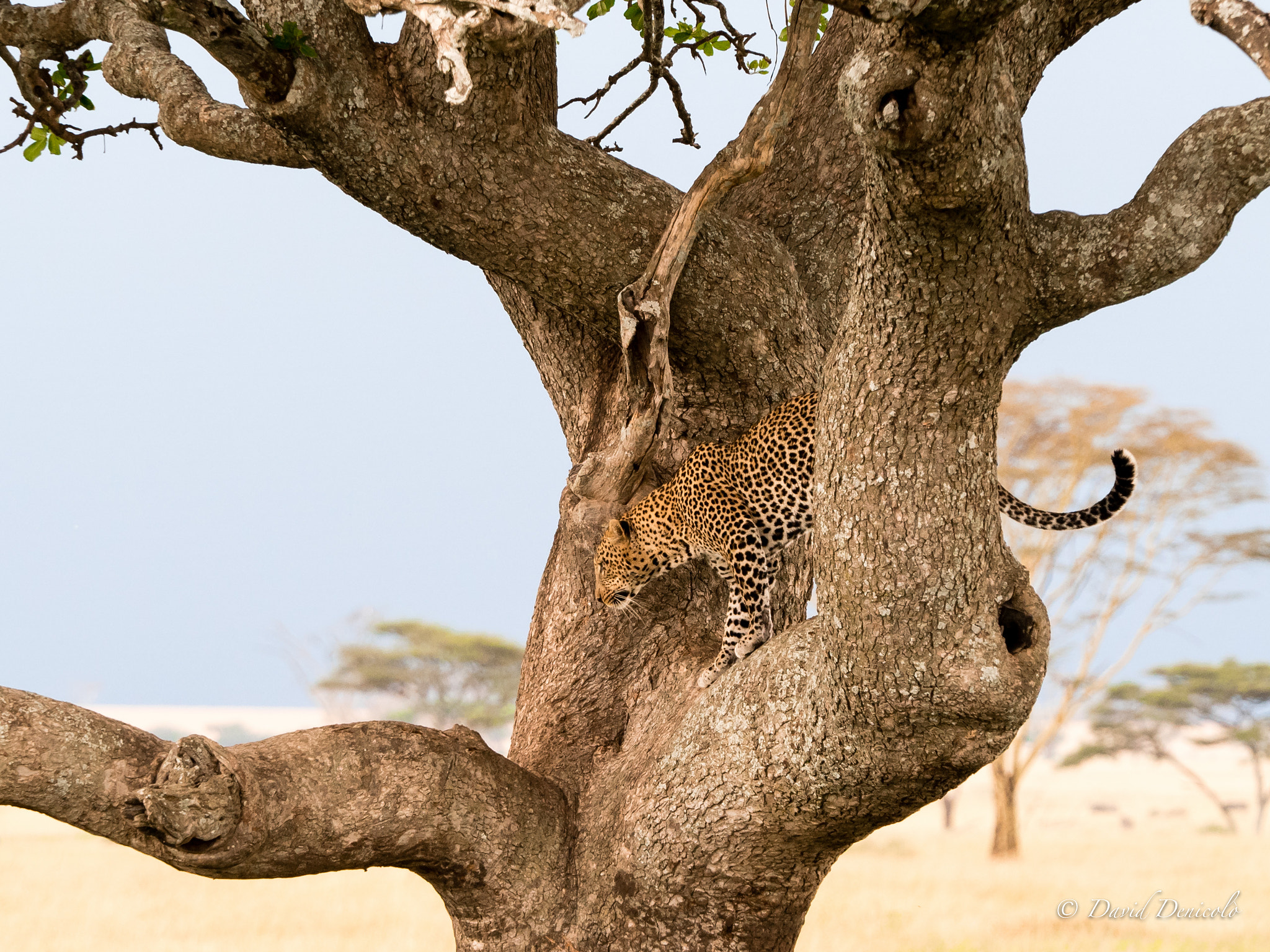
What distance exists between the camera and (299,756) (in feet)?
10.3

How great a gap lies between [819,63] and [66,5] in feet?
8.83

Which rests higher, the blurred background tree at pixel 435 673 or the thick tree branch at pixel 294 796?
the blurred background tree at pixel 435 673

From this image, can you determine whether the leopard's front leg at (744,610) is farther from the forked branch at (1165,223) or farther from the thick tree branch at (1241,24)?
the thick tree branch at (1241,24)

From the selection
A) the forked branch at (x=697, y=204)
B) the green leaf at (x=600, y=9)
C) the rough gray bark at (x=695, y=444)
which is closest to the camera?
the rough gray bark at (x=695, y=444)

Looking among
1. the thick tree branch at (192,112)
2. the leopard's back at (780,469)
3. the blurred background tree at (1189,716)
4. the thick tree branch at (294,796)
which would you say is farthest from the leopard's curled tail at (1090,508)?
the blurred background tree at (1189,716)

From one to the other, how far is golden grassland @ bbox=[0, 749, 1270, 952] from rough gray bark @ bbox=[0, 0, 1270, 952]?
14.7 ft

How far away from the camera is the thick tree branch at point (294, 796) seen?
2.84 metres

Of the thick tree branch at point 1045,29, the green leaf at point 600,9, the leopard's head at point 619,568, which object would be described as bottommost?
the leopard's head at point 619,568

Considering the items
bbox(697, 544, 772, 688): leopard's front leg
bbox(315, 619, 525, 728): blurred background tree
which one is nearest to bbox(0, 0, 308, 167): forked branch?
bbox(697, 544, 772, 688): leopard's front leg

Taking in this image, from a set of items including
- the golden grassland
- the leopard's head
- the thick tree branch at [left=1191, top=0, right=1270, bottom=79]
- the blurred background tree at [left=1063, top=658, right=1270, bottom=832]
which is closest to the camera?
→ the thick tree branch at [left=1191, top=0, right=1270, bottom=79]

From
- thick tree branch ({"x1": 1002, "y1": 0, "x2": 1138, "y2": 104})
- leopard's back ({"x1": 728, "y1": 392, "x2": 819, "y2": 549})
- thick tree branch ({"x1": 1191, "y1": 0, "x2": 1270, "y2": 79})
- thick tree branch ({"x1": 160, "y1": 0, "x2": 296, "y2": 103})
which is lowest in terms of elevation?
leopard's back ({"x1": 728, "y1": 392, "x2": 819, "y2": 549})

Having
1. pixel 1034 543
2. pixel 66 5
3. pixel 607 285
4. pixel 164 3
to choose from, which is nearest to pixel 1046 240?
pixel 607 285

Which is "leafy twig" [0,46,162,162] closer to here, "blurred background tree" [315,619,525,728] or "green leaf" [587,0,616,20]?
"green leaf" [587,0,616,20]

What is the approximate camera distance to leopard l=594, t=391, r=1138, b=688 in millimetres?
3605
